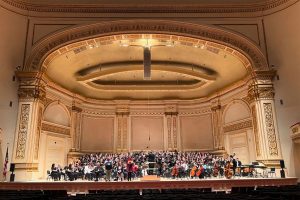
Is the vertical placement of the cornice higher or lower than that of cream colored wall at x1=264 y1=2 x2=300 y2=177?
higher

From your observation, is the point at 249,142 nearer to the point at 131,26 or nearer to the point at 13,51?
the point at 131,26

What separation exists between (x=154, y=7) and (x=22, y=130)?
26.3 feet

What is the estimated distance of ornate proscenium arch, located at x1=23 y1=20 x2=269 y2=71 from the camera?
11.9m

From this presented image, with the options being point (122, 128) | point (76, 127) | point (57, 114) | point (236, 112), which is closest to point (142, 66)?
point (122, 128)

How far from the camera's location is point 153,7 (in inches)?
486

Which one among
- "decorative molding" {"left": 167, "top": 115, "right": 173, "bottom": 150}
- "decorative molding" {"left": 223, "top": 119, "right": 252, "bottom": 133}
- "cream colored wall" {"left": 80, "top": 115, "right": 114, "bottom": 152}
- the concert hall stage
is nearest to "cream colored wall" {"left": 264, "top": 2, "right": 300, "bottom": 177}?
the concert hall stage

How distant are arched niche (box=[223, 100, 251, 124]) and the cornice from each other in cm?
529

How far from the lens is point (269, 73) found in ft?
38.2

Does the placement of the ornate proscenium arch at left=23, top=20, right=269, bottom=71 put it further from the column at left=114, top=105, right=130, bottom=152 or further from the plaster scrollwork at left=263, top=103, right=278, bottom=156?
the column at left=114, top=105, right=130, bottom=152

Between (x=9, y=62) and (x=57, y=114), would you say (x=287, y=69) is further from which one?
(x=57, y=114)

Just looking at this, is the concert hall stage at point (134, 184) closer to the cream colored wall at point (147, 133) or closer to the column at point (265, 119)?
the column at point (265, 119)

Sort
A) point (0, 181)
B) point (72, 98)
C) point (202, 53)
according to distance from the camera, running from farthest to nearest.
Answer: point (72, 98), point (202, 53), point (0, 181)

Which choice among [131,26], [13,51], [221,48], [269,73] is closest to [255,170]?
[269,73]

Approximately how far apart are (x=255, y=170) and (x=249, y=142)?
3.30 meters
